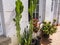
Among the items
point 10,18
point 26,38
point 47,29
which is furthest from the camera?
point 47,29

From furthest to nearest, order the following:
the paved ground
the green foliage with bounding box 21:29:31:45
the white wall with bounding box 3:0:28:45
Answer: the paved ground, the green foliage with bounding box 21:29:31:45, the white wall with bounding box 3:0:28:45

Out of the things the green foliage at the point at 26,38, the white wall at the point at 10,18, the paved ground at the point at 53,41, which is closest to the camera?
the white wall at the point at 10,18

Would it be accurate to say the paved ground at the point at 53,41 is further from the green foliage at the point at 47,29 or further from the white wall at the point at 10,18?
the white wall at the point at 10,18

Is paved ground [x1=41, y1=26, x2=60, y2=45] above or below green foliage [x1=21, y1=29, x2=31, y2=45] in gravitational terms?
below

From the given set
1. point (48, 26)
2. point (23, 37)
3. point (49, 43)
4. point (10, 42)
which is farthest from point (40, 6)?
point (10, 42)

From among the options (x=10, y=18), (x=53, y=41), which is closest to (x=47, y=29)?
(x=53, y=41)

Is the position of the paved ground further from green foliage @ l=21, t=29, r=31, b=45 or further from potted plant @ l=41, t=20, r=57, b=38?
green foliage @ l=21, t=29, r=31, b=45

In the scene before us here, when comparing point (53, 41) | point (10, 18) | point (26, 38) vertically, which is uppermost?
point (10, 18)

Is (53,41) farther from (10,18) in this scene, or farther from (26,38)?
(10,18)

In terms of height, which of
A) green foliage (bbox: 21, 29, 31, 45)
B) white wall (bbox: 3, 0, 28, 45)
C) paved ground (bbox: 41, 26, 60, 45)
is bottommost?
paved ground (bbox: 41, 26, 60, 45)

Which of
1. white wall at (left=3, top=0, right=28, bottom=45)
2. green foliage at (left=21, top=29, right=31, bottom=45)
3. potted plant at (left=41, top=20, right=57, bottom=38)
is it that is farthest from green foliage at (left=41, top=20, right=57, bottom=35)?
white wall at (left=3, top=0, right=28, bottom=45)

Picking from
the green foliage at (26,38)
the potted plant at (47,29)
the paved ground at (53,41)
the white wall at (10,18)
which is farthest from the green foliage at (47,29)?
the white wall at (10,18)

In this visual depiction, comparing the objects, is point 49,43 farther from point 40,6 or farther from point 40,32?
point 40,6

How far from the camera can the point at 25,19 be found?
3.04m
